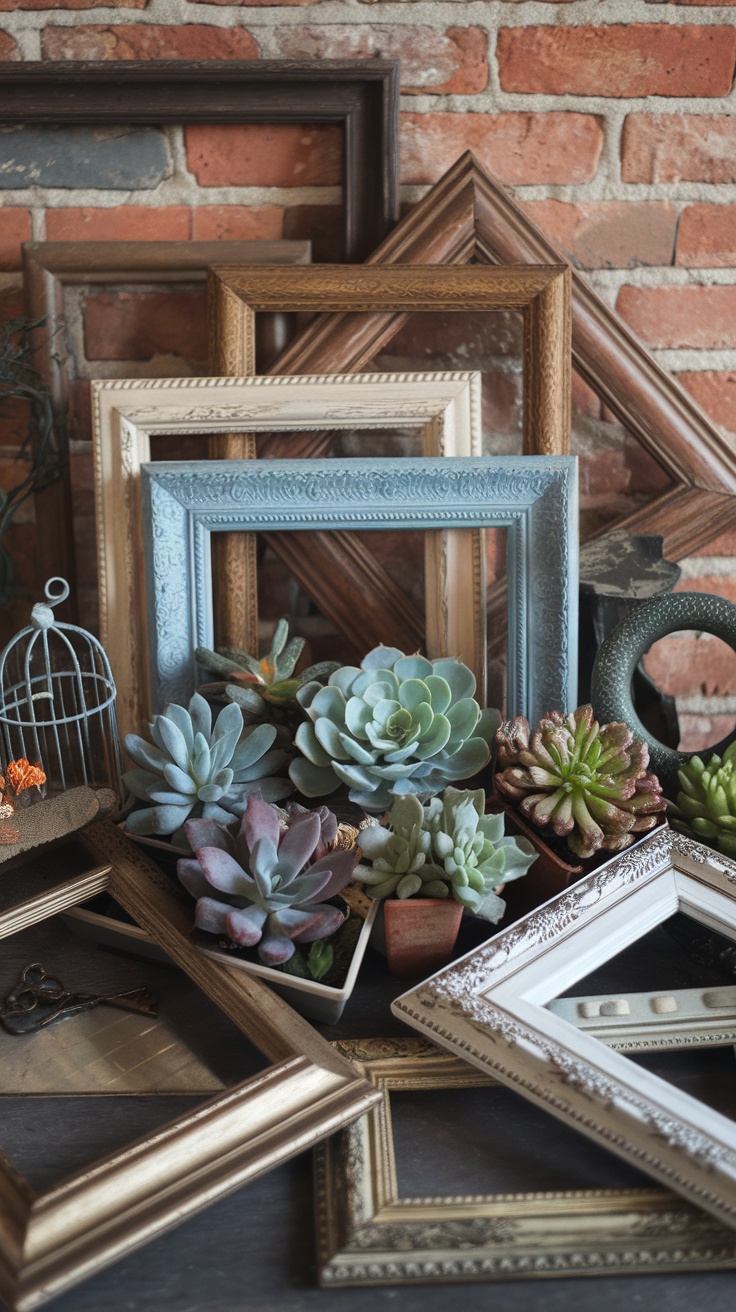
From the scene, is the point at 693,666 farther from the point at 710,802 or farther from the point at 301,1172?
the point at 301,1172

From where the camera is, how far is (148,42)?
792 mm

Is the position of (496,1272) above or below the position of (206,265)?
below

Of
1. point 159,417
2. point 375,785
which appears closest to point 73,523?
point 159,417

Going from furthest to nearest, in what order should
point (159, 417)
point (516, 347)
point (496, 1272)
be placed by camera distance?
1. point (516, 347)
2. point (159, 417)
3. point (496, 1272)

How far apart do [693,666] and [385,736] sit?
420 mm

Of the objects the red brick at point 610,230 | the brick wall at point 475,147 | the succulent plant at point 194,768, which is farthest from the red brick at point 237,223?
the succulent plant at point 194,768

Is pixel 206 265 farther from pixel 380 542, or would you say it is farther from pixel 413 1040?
pixel 413 1040

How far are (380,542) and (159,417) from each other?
220 mm

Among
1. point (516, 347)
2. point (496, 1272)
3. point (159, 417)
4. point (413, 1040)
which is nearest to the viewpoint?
point (496, 1272)

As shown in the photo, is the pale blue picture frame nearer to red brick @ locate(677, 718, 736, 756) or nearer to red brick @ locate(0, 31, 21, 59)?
red brick @ locate(677, 718, 736, 756)

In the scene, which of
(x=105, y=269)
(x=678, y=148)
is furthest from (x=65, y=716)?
(x=678, y=148)

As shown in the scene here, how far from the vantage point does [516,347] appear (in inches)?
33.3

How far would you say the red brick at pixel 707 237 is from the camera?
843mm

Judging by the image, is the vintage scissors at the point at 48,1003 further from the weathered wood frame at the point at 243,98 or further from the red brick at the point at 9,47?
the red brick at the point at 9,47
